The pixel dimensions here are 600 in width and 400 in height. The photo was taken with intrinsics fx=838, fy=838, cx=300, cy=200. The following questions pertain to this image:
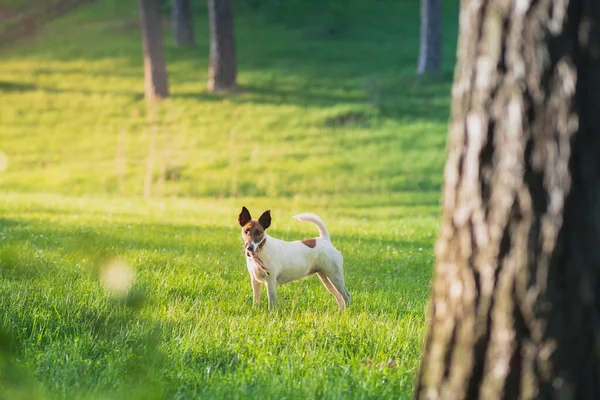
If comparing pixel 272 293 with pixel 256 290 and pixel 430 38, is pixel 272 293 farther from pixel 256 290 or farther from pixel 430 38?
pixel 430 38

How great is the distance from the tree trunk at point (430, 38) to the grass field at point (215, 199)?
32.5 inches

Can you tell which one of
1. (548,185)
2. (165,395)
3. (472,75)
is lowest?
(165,395)

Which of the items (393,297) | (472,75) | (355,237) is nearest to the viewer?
(472,75)

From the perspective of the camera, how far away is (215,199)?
21844 mm

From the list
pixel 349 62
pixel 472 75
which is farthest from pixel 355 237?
pixel 349 62

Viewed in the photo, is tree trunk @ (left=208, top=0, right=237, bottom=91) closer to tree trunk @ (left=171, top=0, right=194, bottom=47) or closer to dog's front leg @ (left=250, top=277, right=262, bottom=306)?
tree trunk @ (left=171, top=0, right=194, bottom=47)

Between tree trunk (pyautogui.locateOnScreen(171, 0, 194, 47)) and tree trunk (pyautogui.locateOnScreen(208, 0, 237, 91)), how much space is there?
7446 millimetres

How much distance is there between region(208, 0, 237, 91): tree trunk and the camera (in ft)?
102

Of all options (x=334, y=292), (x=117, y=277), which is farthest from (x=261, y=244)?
(x=117, y=277)

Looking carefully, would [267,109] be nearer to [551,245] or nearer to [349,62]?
[349,62]

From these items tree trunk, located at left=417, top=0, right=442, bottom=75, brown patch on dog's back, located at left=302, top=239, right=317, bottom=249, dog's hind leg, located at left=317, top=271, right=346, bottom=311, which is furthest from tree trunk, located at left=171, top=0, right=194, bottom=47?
brown patch on dog's back, located at left=302, top=239, right=317, bottom=249

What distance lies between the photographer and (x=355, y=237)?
42.8ft

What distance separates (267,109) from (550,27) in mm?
27223

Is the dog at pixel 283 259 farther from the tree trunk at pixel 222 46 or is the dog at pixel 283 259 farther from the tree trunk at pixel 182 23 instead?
the tree trunk at pixel 182 23
